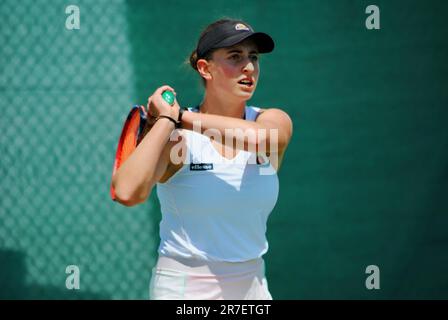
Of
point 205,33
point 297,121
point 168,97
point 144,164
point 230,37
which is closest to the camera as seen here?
point 144,164

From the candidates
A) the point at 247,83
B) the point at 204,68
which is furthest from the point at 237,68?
the point at 204,68

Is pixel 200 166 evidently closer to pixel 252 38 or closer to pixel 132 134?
pixel 132 134

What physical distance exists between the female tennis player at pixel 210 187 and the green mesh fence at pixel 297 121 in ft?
4.59

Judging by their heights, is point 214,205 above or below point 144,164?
below

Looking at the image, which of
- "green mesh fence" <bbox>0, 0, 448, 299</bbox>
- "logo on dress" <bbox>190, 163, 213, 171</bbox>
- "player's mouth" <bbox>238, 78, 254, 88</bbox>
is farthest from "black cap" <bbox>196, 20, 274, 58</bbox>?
"green mesh fence" <bbox>0, 0, 448, 299</bbox>

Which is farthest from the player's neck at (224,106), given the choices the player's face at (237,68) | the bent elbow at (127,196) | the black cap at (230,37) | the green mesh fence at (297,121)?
the green mesh fence at (297,121)

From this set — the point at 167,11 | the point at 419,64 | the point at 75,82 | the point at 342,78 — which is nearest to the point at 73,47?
the point at 75,82

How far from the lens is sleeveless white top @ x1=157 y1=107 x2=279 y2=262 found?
8.05ft

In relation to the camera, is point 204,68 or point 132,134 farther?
point 204,68

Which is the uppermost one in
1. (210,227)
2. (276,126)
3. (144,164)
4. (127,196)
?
(276,126)

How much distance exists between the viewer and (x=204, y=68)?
274 cm

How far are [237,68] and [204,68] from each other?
6.6 inches

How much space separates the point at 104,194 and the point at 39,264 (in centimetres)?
54
